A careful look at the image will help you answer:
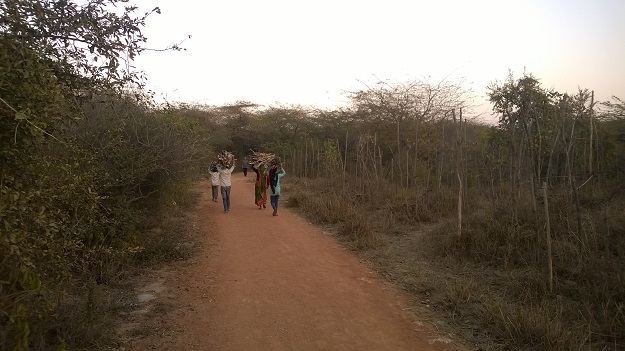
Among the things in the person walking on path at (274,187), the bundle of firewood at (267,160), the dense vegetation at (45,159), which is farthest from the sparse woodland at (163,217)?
the bundle of firewood at (267,160)

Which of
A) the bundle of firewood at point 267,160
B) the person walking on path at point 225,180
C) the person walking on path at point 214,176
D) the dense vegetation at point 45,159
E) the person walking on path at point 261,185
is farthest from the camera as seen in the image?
the person walking on path at point 214,176

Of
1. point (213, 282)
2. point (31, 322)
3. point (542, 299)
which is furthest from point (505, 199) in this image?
point (31, 322)

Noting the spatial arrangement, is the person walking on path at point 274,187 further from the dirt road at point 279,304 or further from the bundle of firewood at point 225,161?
the dirt road at point 279,304

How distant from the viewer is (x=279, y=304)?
490cm

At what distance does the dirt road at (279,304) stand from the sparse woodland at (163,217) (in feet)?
1.52

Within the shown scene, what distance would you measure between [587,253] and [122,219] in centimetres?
642

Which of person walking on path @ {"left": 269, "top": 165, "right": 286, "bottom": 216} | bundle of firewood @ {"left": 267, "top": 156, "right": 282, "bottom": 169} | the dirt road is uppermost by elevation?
bundle of firewood @ {"left": 267, "top": 156, "right": 282, "bottom": 169}

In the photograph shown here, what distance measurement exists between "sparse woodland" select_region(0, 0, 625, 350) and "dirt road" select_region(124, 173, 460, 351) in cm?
46

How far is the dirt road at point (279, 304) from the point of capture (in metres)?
4.00

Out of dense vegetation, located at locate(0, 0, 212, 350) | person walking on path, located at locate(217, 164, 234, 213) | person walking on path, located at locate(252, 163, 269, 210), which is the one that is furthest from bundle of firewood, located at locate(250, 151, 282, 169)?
dense vegetation, located at locate(0, 0, 212, 350)

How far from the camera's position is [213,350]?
3.79 m

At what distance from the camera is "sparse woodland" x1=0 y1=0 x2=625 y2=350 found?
8.69ft

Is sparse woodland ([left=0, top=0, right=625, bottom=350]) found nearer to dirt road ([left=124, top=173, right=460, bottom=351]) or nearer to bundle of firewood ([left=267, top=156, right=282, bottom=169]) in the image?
dirt road ([left=124, top=173, right=460, bottom=351])

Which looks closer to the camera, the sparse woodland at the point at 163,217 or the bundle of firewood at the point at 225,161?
the sparse woodland at the point at 163,217
